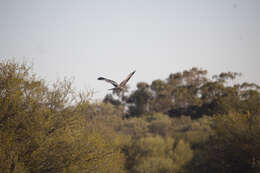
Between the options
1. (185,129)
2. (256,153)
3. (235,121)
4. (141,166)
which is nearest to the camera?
(256,153)

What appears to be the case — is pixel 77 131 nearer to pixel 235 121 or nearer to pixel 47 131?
pixel 47 131

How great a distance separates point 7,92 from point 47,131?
2626 millimetres

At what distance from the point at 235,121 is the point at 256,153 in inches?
126

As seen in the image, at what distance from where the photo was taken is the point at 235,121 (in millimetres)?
20578

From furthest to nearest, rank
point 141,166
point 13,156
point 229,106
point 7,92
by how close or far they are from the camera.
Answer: point 229,106, point 141,166, point 7,92, point 13,156

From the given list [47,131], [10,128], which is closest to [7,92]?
[10,128]

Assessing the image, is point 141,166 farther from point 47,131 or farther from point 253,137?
point 47,131

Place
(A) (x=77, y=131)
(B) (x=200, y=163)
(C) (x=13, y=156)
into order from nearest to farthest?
(C) (x=13, y=156)
(A) (x=77, y=131)
(B) (x=200, y=163)

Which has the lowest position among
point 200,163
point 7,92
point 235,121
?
point 200,163

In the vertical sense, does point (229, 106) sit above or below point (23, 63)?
below

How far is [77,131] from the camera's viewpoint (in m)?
11.4

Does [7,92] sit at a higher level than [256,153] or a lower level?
higher

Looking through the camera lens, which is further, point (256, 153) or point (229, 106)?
point (229, 106)

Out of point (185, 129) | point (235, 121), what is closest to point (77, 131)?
point (235, 121)
